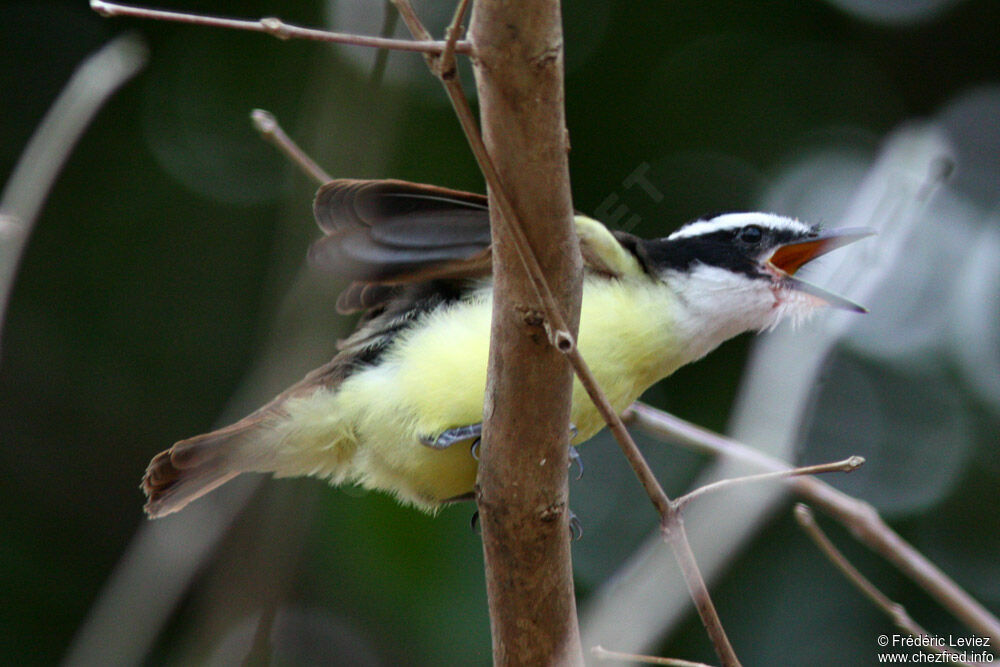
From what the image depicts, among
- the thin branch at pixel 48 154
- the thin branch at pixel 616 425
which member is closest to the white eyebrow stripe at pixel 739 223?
the thin branch at pixel 616 425

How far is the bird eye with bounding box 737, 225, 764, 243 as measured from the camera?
3135mm

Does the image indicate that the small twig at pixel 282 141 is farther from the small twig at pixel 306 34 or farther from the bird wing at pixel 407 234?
the small twig at pixel 306 34

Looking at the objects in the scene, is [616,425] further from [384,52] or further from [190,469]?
[190,469]

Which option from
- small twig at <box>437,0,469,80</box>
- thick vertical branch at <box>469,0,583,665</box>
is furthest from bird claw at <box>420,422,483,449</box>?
small twig at <box>437,0,469,80</box>

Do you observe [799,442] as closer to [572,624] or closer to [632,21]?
[572,624]

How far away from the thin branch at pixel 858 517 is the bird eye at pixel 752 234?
0.64m

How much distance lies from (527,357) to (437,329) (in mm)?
950

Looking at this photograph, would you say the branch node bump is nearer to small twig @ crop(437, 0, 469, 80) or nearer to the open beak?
small twig @ crop(437, 0, 469, 80)

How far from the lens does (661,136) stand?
452 centimetres

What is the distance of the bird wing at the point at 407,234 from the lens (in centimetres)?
235

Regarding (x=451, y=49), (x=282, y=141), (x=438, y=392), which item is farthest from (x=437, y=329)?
(x=451, y=49)

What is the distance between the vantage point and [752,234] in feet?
10.3

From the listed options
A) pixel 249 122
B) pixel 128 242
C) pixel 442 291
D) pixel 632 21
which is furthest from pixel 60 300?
pixel 632 21

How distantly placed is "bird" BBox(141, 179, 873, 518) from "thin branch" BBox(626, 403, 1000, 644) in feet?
0.43
